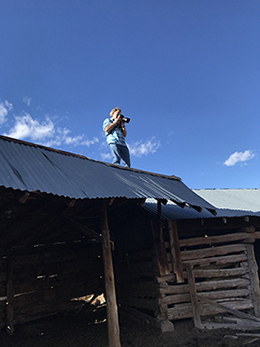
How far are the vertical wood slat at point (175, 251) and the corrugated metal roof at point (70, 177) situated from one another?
1.26m

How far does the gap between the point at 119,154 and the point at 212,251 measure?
4.62 meters

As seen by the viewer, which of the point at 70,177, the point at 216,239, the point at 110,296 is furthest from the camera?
the point at 216,239

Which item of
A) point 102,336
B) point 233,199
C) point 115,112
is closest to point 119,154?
point 115,112

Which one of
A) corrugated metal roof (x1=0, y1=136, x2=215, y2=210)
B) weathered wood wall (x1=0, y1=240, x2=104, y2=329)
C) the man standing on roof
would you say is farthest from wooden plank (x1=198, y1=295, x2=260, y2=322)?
the man standing on roof

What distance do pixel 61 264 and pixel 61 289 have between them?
0.86 m

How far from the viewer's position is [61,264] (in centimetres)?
911

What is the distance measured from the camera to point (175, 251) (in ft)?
24.2

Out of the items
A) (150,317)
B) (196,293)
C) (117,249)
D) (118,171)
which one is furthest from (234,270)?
(118,171)

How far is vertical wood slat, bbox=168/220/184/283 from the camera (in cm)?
722

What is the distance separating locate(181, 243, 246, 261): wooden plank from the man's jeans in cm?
382

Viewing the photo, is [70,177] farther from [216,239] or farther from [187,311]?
[216,239]

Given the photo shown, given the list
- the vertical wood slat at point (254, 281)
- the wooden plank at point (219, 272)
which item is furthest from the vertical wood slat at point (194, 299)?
the vertical wood slat at point (254, 281)

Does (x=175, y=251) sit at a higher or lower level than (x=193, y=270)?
higher

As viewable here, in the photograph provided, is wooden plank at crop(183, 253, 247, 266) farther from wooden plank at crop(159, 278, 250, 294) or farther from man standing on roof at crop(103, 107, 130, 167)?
man standing on roof at crop(103, 107, 130, 167)
